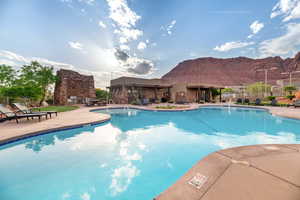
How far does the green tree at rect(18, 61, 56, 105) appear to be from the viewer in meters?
15.8

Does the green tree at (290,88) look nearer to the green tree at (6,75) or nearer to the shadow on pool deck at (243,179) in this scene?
the shadow on pool deck at (243,179)

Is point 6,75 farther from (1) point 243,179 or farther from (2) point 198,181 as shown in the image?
(1) point 243,179

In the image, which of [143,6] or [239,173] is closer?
[239,173]

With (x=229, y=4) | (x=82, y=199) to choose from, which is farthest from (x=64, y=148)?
(x=229, y=4)

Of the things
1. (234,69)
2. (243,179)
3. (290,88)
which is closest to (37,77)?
(243,179)

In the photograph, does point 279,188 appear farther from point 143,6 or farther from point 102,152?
point 143,6

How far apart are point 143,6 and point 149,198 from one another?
14.9 metres

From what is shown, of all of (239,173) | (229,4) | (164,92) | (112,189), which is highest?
(229,4)

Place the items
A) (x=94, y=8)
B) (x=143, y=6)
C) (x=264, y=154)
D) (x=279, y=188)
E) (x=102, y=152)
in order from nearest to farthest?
(x=279, y=188)
(x=264, y=154)
(x=102, y=152)
(x=94, y=8)
(x=143, y=6)

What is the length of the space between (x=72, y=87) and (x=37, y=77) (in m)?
4.45

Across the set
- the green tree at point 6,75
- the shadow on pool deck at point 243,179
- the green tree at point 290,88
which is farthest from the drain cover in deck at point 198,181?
the green tree at point 290,88

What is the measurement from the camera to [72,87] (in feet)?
64.4

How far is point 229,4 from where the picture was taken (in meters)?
10.8

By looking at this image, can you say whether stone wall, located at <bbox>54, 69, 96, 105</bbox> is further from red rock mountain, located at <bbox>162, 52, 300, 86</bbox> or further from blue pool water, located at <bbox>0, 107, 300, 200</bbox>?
red rock mountain, located at <bbox>162, 52, 300, 86</bbox>
